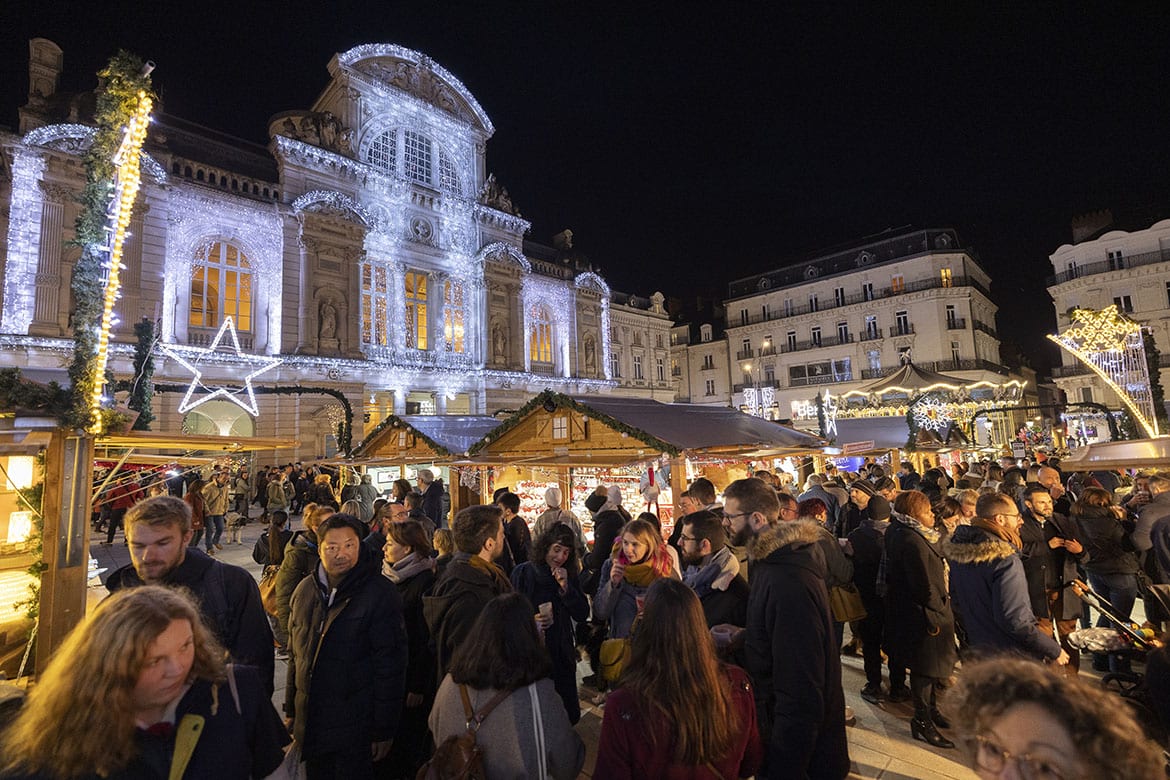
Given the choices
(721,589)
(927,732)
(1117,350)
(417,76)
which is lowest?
(927,732)

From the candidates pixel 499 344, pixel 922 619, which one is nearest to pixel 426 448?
pixel 922 619

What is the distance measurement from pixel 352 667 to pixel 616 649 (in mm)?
→ 1580

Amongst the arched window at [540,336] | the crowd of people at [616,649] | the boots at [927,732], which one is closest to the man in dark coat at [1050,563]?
the crowd of people at [616,649]

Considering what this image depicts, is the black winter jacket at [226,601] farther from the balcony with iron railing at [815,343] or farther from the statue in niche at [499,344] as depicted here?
the balcony with iron railing at [815,343]

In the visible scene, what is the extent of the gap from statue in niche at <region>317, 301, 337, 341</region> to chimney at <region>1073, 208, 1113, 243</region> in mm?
44922

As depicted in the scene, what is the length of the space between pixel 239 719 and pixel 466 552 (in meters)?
1.88

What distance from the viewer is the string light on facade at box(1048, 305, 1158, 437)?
12.2 m

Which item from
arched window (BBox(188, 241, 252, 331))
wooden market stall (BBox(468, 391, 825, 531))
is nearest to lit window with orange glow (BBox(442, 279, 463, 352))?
arched window (BBox(188, 241, 252, 331))

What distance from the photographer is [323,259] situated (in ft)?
75.0

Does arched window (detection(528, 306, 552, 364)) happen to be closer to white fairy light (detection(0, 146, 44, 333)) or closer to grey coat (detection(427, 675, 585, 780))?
white fairy light (detection(0, 146, 44, 333))

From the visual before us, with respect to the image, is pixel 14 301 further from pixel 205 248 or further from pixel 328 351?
pixel 328 351

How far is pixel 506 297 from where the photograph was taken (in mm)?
29516

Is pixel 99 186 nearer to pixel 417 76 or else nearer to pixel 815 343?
pixel 417 76

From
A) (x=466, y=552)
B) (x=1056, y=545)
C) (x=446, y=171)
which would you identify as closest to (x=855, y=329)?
(x=446, y=171)
